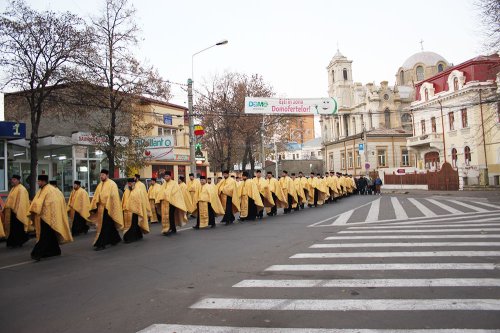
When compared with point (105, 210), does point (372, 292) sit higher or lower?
lower

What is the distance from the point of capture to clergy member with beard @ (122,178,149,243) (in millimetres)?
10344

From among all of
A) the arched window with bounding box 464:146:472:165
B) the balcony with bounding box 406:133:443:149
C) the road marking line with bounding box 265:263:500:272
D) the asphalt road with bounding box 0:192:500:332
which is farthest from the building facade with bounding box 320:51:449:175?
the road marking line with bounding box 265:263:500:272

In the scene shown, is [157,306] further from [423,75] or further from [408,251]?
[423,75]

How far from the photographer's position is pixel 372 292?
4855mm

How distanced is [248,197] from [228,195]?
4.16 ft

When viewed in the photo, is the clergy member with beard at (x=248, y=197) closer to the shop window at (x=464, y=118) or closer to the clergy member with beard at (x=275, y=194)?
the clergy member with beard at (x=275, y=194)

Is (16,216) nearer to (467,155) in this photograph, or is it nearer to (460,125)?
(467,155)

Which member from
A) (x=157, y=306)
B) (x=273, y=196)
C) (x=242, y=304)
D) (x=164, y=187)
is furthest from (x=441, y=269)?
(x=273, y=196)

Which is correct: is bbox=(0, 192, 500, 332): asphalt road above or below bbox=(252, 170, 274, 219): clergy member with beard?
below

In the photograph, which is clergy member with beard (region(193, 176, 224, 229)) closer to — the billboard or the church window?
the billboard

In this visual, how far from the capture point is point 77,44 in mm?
14719

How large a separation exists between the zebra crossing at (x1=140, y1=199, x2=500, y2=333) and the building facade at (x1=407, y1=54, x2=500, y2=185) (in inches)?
1066

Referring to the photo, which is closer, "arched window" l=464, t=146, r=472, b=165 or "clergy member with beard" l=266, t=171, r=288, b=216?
"clergy member with beard" l=266, t=171, r=288, b=216

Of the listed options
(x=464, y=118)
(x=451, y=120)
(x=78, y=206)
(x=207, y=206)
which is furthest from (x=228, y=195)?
(x=451, y=120)
